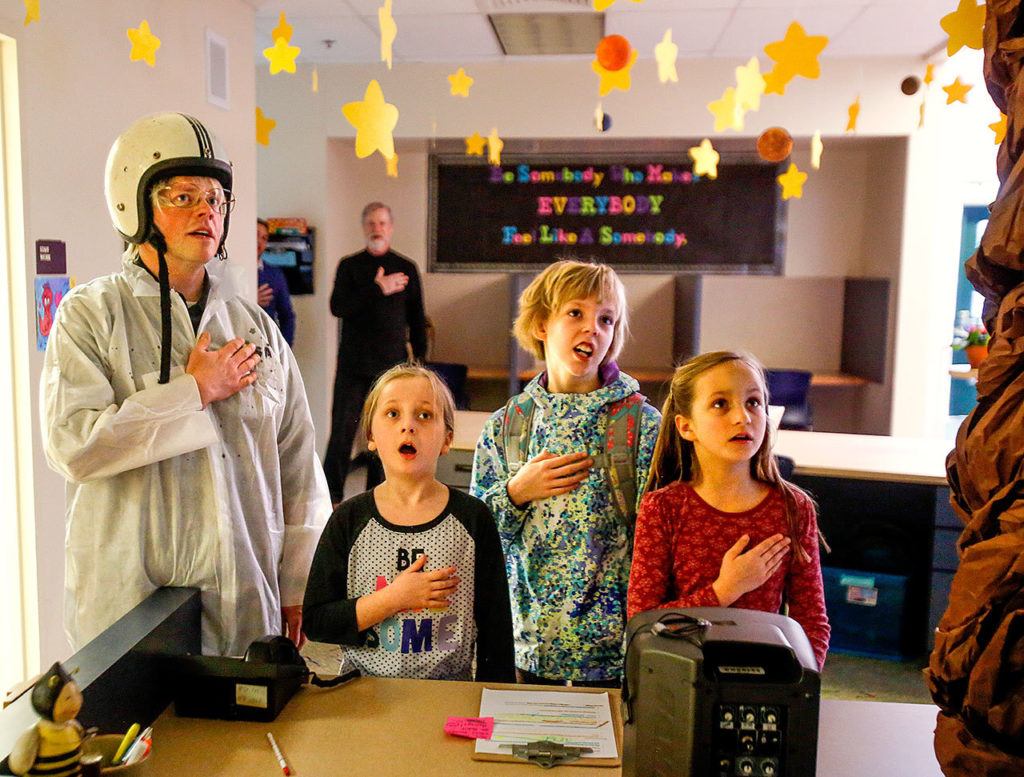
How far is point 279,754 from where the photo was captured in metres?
1.22

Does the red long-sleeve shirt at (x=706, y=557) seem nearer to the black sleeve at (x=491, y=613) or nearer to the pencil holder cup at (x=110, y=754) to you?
the black sleeve at (x=491, y=613)

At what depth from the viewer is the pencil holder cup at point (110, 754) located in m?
1.10

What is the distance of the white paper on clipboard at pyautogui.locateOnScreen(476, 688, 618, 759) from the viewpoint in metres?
1.26

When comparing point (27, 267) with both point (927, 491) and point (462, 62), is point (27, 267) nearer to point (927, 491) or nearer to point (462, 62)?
point (927, 491)

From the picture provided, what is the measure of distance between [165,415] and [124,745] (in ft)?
1.82

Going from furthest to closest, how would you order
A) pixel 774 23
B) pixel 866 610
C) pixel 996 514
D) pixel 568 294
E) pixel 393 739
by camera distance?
pixel 774 23, pixel 866 610, pixel 568 294, pixel 393 739, pixel 996 514

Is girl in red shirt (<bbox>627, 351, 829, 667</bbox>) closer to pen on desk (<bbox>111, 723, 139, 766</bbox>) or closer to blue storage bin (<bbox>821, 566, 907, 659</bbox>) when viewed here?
pen on desk (<bbox>111, 723, 139, 766</bbox>)

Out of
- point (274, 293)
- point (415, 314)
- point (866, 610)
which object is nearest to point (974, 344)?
point (866, 610)

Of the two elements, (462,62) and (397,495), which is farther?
(462,62)

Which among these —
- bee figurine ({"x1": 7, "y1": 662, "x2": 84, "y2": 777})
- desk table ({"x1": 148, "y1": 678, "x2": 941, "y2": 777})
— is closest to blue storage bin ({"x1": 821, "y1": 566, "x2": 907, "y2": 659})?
desk table ({"x1": 148, "y1": 678, "x2": 941, "y2": 777})

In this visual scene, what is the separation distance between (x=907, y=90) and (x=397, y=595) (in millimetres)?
4876

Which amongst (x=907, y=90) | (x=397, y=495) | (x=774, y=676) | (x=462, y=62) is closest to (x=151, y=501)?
(x=397, y=495)

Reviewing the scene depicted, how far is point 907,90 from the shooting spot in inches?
203

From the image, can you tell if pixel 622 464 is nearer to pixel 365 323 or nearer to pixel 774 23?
pixel 365 323
